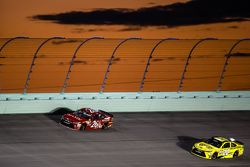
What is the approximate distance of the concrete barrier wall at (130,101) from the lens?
4244cm

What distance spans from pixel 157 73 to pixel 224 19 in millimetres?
13663

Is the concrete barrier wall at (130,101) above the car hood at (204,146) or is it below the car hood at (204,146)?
above

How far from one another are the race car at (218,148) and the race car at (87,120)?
5750mm

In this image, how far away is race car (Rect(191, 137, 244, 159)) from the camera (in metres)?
35.7

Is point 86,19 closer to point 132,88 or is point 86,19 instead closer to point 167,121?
point 132,88

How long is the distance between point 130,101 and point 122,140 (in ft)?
22.8

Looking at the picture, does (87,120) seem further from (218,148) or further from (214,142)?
(218,148)

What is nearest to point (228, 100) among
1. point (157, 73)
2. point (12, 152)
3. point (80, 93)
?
point (157, 73)

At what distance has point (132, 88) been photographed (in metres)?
46.1

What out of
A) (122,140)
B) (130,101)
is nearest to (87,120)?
(122,140)

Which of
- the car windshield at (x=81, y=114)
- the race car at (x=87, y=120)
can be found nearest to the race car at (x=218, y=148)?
the race car at (x=87, y=120)

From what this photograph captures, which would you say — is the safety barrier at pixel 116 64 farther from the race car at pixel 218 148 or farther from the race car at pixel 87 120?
the race car at pixel 218 148

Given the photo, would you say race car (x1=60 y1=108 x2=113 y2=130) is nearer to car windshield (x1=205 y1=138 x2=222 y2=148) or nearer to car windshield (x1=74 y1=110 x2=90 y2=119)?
car windshield (x1=74 y1=110 x2=90 y2=119)

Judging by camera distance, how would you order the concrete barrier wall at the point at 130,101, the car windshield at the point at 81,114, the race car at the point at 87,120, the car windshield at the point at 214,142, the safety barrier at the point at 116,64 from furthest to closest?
the concrete barrier wall at the point at 130,101 → the safety barrier at the point at 116,64 → the car windshield at the point at 81,114 → the race car at the point at 87,120 → the car windshield at the point at 214,142
